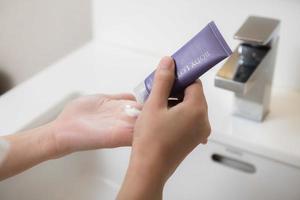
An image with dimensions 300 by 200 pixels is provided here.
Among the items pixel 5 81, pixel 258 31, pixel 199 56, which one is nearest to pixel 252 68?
pixel 258 31

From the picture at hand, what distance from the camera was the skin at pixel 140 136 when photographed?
0.37m

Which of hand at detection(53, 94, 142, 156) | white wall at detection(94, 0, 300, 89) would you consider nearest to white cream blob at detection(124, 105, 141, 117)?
hand at detection(53, 94, 142, 156)

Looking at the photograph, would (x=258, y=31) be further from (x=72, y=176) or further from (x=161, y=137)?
(x=72, y=176)

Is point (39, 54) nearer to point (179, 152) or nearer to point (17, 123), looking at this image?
point (17, 123)

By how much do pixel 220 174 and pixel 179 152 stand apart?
0.71 feet

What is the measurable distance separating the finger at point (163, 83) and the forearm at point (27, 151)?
176mm

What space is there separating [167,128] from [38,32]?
606 millimetres

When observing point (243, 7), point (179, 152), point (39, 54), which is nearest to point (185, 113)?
point (179, 152)

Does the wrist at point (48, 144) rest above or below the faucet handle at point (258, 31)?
below

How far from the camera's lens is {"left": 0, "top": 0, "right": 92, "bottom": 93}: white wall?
0.82 metres

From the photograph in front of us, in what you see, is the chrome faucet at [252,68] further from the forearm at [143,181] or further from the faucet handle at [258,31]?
the forearm at [143,181]

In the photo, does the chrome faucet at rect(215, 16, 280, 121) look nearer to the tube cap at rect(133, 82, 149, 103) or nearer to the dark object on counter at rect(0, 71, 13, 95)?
the tube cap at rect(133, 82, 149, 103)

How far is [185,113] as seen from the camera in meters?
0.39

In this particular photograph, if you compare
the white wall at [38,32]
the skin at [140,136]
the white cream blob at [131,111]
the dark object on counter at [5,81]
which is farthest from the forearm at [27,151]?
the dark object on counter at [5,81]
